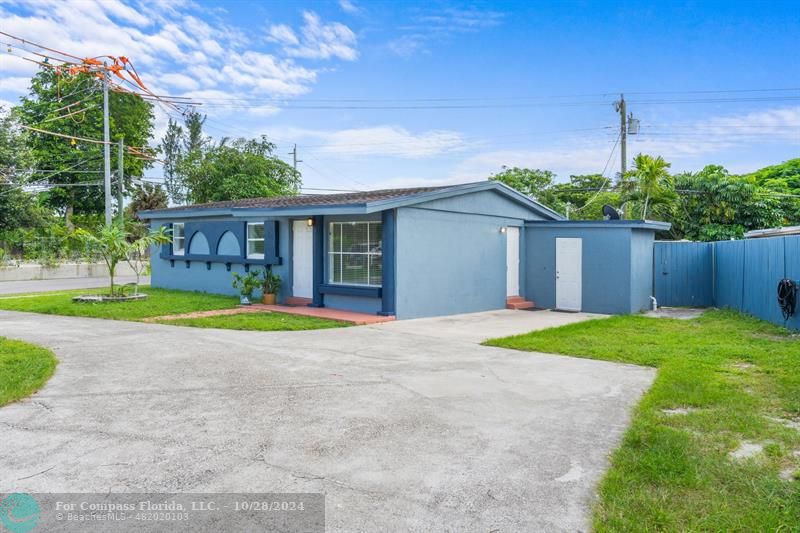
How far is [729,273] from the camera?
12.7m

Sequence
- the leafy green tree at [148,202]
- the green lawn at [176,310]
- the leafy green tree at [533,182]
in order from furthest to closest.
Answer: the leafy green tree at [533,182]
the leafy green tree at [148,202]
the green lawn at [176,310]

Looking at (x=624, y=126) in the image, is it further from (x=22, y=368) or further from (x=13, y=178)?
(x=13, y=178)

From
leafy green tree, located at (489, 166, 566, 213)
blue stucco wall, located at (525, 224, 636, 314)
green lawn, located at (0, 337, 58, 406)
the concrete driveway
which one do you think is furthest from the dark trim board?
leafy green tree, located at (489, 166, 566, 213)

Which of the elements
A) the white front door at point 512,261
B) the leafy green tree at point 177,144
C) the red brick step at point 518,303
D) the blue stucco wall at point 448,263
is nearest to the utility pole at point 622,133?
the white front door at point 512,261

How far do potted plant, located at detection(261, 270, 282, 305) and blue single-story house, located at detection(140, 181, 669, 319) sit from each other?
27 centimetres

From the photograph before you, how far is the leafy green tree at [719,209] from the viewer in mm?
21375

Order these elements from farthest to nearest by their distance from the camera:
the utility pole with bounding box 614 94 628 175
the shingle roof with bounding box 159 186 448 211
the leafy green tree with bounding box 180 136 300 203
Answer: the leafy green tree with bounding box 180 136 300 203 < the utility pole with bounding box 614 94 628 175 < the shingle roof with bounding box 159 186 448 211

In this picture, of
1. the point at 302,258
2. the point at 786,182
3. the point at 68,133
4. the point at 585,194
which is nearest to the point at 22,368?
the point at 302,258

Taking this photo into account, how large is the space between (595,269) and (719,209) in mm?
12542

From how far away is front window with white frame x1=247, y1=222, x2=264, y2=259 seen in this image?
13.5 metres

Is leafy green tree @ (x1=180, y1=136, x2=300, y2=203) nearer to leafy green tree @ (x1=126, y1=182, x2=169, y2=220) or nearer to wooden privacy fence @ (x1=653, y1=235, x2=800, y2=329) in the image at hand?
leafy green tree @ (x1=126, y1=182, x2=169, y2=220)

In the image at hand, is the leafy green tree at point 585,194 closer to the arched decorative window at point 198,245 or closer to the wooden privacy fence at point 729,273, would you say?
the wooden privacy fence at point 729,273

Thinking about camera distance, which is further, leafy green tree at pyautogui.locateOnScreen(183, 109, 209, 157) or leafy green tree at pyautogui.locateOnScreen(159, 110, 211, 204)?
leafy green tree at pyautogui.locateOnScreen(183, 109, 209, 157)

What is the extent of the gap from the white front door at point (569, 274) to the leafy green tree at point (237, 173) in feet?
65.1
